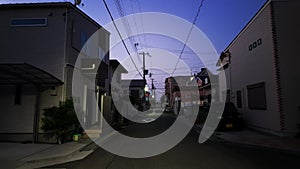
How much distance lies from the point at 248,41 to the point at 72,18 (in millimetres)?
10333

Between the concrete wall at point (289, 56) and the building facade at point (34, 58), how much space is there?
9960 mm

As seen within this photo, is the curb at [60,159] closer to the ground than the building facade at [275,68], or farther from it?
closer to the ground

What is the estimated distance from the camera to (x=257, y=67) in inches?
502

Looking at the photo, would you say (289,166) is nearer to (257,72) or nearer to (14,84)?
(257,72)

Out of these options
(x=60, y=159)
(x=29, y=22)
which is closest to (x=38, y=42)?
(x=29, y=22)

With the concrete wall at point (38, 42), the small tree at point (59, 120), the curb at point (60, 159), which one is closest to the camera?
the curb at point (60, 159)

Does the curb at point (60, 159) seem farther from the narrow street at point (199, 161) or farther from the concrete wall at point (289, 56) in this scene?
the concrete wall at point (289, 56)

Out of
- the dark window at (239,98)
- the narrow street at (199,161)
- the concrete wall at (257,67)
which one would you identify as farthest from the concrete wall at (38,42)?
the dark window at (239,98)

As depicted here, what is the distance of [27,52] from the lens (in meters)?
10.6

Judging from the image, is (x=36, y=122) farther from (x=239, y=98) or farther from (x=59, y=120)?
(x=239, y=98)

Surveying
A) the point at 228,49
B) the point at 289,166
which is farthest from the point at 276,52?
the point at 228,49

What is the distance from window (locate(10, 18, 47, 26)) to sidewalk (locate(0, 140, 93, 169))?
5.55 meters

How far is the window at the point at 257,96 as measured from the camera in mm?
11953

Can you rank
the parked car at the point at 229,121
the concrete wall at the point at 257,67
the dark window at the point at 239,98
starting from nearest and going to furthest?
the concrete wall at the point at 257,67
the parked car at the point at 229,121
the dark window at the point at 239,98
